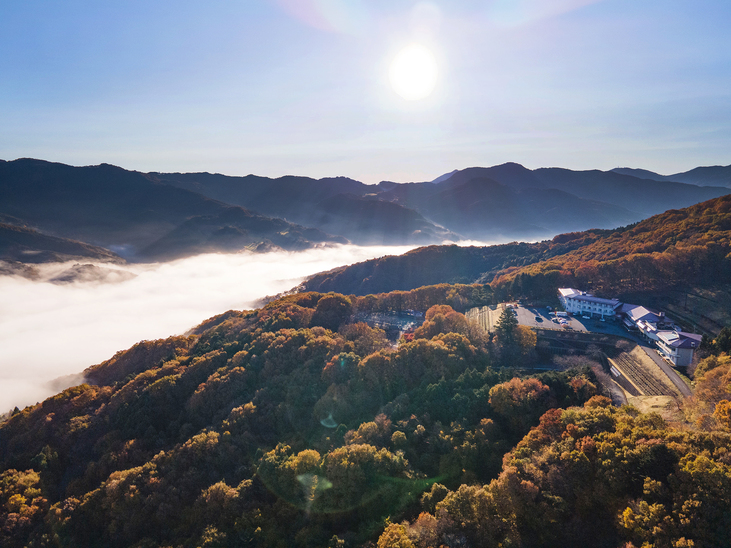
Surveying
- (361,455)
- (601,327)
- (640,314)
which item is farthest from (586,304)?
(361,455)

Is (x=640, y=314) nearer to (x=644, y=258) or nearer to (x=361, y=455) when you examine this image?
(x=644, y=258)

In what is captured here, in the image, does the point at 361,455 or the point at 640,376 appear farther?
the point at 640,376

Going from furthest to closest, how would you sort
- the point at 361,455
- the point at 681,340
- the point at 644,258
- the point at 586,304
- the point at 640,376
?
the point at 644,258
the point at 586,304
the point at 640,376
the point at 681,340
the point at 361,455

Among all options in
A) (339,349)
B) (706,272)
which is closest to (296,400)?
(339,349)

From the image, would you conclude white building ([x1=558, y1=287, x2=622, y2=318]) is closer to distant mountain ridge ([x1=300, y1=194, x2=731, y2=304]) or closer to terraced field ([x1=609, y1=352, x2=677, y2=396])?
distant mountain ridge ([x1=300, y1=194, x2=731, y2=304])

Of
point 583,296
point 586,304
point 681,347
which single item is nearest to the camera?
point 681,347

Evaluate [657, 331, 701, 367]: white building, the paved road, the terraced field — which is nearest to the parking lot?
the paved road

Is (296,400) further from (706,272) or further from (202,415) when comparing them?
(706,272)
